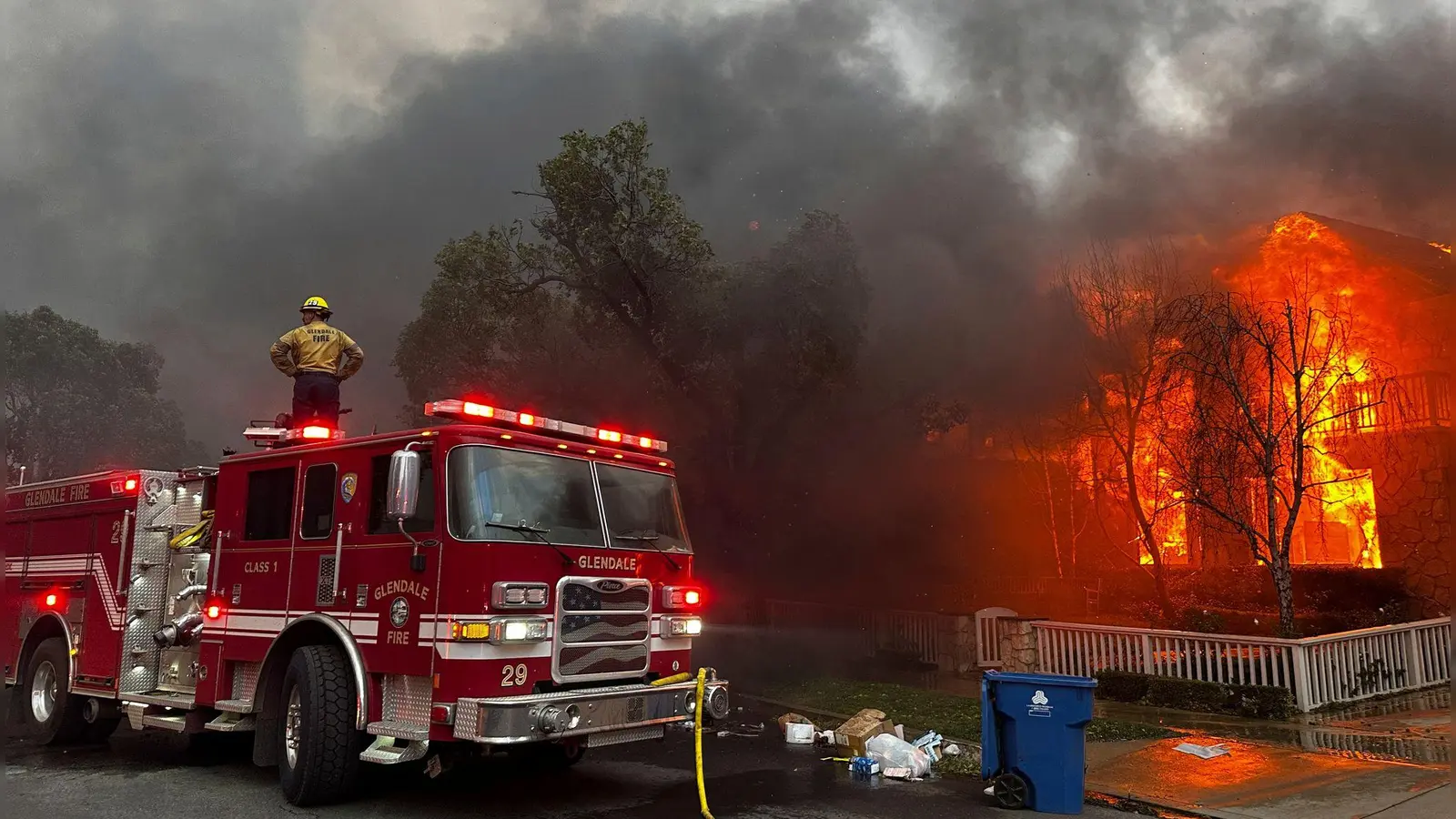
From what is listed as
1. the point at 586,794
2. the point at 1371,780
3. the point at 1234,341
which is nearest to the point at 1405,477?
the point at 1234,341

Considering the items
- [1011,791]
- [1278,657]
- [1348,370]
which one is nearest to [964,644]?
[1278,657]

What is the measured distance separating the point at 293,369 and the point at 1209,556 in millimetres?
15973

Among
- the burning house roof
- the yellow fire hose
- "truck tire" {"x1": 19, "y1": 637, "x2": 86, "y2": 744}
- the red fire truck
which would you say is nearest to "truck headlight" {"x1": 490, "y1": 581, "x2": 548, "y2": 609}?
the red fire truck

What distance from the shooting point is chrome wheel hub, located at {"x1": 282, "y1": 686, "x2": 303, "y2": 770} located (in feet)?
18.2

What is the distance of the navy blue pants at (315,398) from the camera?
24.2ft

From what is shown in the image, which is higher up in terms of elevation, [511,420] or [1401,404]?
[1401,404]

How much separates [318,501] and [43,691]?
4.02 m

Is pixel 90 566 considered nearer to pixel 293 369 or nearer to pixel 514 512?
pixel 293 369

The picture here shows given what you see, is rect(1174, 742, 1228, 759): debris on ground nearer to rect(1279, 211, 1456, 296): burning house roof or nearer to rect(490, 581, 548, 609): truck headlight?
rect(490, 581, 548, 609): truck headlight

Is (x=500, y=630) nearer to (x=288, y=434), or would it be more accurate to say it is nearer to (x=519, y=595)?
(x=519, y=595)

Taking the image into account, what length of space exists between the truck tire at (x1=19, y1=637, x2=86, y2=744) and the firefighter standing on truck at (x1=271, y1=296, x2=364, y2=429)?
9.34 feet

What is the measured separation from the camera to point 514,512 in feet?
17.7

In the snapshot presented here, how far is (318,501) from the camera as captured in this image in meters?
6.03

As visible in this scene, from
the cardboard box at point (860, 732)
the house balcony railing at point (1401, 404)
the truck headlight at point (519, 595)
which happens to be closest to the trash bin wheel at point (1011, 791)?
the cardboard box at point (860, 732)
